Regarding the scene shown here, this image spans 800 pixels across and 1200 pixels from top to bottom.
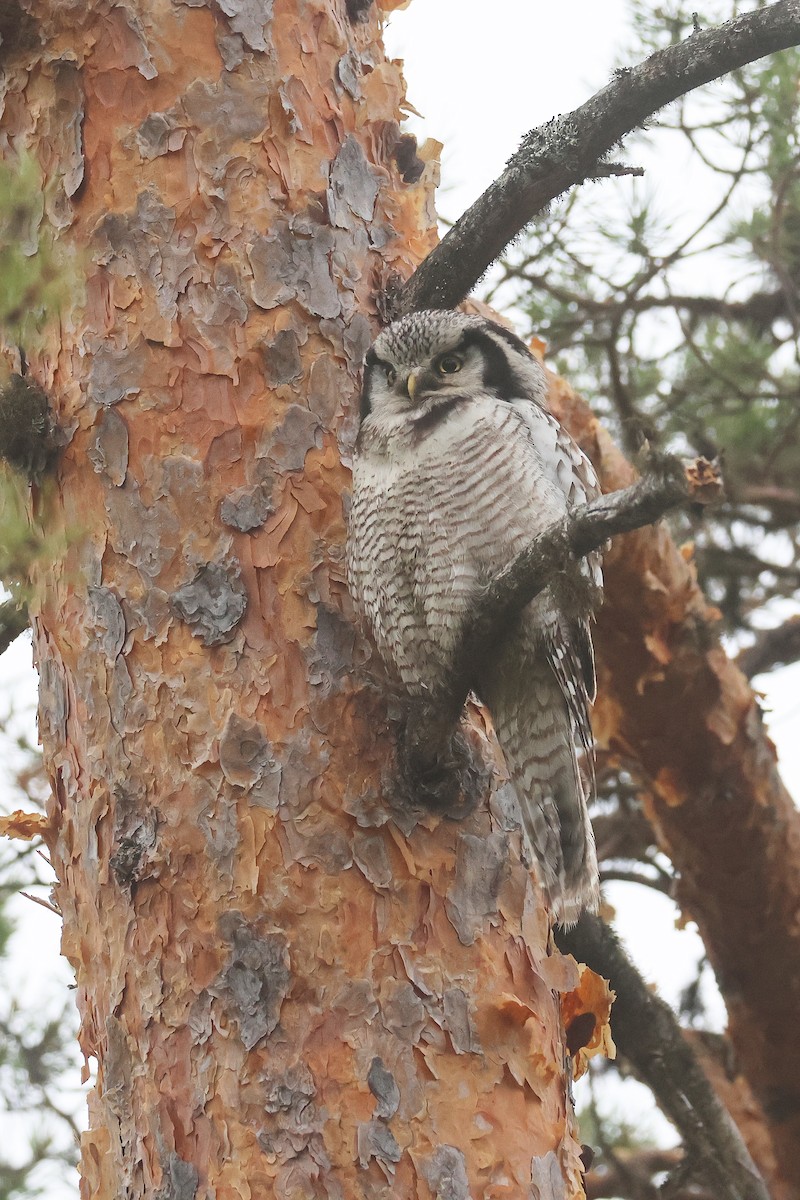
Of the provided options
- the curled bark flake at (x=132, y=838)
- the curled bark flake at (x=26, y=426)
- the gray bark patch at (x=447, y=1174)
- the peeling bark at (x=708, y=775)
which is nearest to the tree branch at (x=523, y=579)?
the curled bark flake at (x=132, y=838)

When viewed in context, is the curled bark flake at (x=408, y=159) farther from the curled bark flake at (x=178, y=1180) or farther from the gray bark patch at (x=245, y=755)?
the curled bark flake at (x=178, y=1180)

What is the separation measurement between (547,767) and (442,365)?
854 mm

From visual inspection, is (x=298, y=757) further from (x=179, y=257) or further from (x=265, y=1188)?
(x=179, y=257)

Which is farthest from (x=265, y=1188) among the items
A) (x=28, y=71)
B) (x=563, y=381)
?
(x=563, y=381)

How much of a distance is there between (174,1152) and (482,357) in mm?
1557

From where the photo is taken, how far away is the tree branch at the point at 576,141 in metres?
1.93

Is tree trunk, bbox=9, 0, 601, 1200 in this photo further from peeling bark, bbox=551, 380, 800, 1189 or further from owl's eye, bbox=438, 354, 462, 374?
peeling bark, bbox=551, 380, 800, 1189

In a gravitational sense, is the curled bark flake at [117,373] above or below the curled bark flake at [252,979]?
above

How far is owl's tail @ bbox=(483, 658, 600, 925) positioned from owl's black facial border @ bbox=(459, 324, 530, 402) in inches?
25.2

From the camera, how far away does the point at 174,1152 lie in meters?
1.65

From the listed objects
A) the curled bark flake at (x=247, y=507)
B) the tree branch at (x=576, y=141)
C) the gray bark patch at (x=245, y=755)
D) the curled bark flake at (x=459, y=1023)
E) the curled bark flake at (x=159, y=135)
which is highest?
the curled bark flake at (x=159, y=135)

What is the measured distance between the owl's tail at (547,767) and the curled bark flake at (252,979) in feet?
1.73

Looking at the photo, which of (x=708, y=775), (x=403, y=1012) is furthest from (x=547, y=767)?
(x=708, y=775)

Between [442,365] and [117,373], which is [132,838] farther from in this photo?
[442,365]
